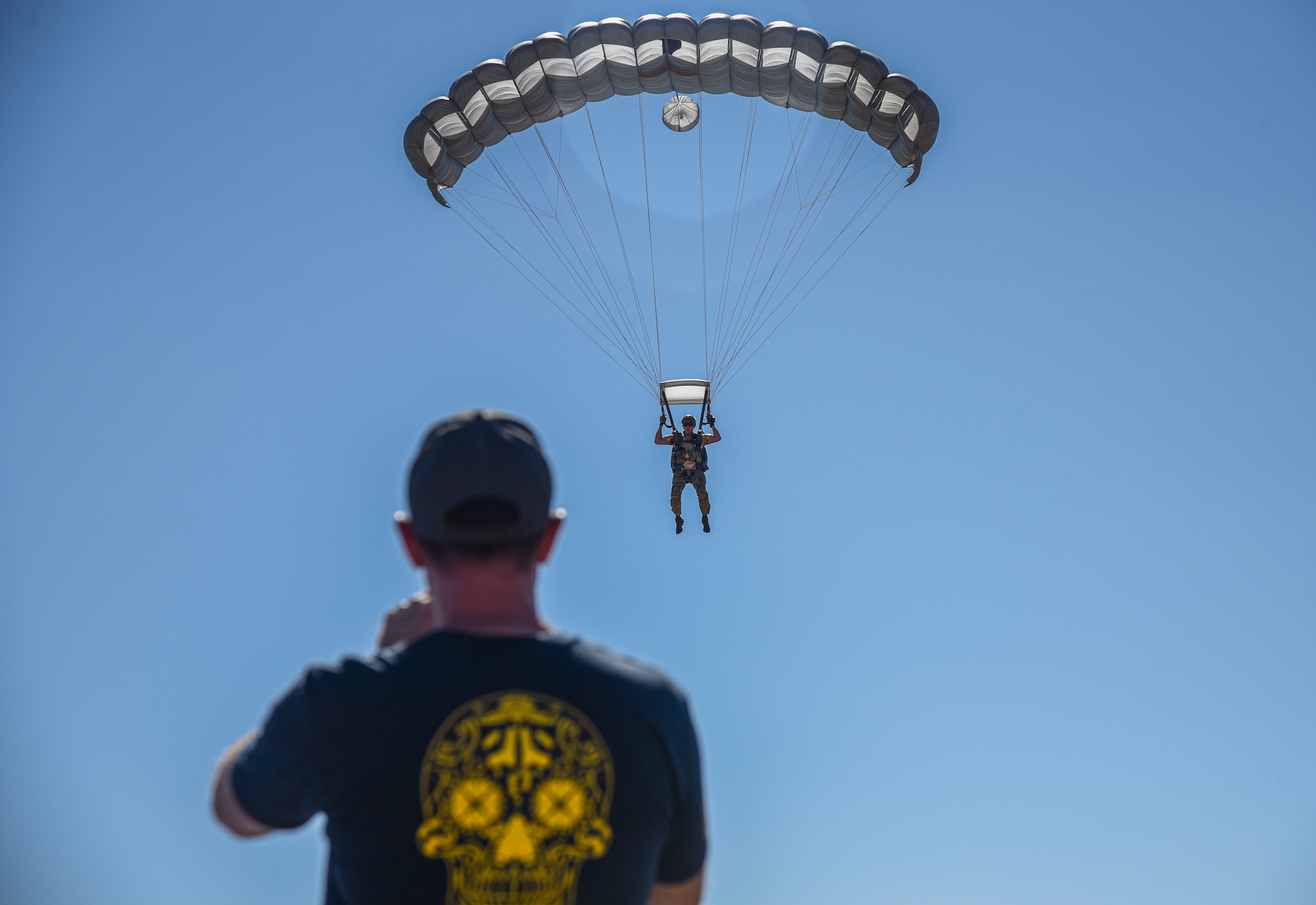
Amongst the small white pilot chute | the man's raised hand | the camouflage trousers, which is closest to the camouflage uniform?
the camouflage trousers

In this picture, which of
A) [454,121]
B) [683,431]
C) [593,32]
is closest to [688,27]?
[593,32]

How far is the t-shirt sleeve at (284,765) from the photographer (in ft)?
7.10

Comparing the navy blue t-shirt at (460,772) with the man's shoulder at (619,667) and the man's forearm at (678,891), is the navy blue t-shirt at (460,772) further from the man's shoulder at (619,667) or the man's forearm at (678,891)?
the man's forearm at (678,891)

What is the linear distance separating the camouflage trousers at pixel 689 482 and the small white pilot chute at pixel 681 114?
6615 millimetres

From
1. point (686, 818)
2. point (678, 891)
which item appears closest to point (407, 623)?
point (686, 818)

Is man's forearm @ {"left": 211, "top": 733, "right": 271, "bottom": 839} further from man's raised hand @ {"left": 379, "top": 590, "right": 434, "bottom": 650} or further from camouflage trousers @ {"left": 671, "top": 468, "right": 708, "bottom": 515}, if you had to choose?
camouflage trousers @ {"left": 671, "top": 468, "right": 708, "bottom": 515}

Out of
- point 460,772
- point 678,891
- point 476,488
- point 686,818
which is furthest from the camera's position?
point 678,891

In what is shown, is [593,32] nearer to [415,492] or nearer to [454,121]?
[454,121]

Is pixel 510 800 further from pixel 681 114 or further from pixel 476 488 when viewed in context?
pixel 681 114

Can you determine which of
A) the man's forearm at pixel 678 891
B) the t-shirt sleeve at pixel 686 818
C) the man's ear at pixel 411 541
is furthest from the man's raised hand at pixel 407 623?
the man's forearm at pixel 678 891

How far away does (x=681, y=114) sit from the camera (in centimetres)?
1889

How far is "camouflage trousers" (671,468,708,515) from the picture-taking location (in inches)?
766

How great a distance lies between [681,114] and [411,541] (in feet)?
58.4

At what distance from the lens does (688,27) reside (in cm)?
1619
